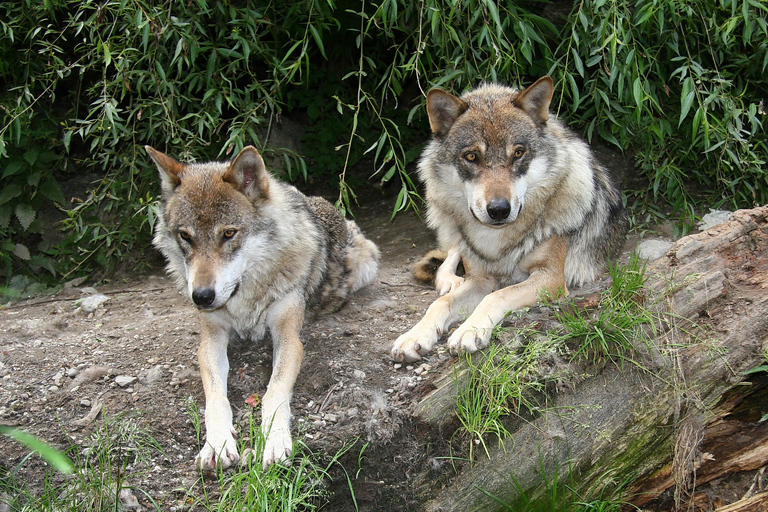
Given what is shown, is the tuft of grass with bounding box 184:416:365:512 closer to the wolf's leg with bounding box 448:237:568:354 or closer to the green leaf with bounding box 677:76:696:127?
the wolf's leg with bounding box 448:237:568:354

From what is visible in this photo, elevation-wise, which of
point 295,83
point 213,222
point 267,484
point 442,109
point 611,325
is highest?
point 442,109

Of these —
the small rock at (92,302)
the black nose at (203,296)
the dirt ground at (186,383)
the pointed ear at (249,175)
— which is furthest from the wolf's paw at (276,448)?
the small rock at (92,302)

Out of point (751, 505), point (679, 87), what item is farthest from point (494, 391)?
point (679, 87)

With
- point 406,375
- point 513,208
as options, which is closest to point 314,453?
point 406,375

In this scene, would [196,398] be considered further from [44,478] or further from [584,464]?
[584,464]

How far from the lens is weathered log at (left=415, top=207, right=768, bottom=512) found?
9.93 ft

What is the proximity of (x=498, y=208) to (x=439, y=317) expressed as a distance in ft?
2.44

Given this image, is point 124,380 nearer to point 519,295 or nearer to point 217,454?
point 217,454

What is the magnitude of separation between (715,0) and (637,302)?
264cm

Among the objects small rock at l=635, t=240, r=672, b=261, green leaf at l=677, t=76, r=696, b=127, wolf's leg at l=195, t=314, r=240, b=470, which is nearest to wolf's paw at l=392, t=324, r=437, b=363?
wolf's leg at l=195, t=314, r=240, b=470

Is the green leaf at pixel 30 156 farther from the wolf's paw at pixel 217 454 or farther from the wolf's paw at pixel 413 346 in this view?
the wolf's paw at pixel 413 346

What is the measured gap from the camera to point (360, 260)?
187 inches

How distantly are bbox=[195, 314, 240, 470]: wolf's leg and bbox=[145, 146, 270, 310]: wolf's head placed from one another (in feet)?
1.23

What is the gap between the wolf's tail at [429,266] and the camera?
485 cm
